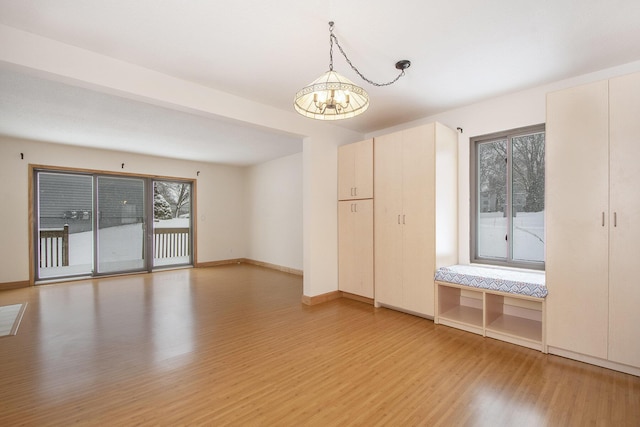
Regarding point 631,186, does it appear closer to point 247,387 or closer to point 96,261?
point 247,387

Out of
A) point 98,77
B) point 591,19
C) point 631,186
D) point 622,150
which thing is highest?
point 591,19

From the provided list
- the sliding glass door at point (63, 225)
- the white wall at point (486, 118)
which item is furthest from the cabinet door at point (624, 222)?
the sliding glass door at point (63, 225)

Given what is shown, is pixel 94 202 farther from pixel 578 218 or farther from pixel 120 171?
pixel 578 218

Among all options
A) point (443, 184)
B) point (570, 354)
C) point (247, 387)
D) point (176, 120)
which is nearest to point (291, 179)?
point (176, 120)

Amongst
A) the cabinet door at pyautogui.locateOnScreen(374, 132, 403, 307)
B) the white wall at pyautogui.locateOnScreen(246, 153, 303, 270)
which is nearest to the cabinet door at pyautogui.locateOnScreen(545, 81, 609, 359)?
the cabinet door at pyautogui.locateOnScreen(374, 132, 403, 307)

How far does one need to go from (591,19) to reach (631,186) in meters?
1.34

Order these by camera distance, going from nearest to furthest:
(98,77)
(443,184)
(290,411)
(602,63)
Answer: (290,411)
(98,77)
(602,63)
(443,184)

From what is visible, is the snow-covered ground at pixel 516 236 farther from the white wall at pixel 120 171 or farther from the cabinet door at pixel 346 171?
the white wall at pixel 120 171

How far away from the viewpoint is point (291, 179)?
6.91 meters

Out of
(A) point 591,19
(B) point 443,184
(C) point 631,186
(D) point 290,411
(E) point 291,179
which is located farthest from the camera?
(E) point 291,179

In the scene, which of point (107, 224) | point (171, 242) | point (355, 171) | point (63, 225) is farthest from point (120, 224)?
point (355, 171)

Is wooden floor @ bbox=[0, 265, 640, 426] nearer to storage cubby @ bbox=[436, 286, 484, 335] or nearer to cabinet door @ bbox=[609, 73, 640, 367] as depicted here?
storage cubby @ bbox=[436, 286, 484, 335]

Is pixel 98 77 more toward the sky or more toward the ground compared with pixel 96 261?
more toward the sky

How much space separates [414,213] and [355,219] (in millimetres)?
1001
